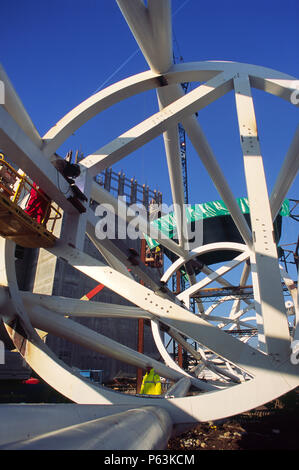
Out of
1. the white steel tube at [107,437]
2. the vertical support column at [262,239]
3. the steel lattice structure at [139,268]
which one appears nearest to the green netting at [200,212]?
the steel lattice structure at [139,268]

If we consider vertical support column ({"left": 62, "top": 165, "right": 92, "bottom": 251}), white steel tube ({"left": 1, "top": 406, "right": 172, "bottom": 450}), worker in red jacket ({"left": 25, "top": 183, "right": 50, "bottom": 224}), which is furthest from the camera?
worker in red jacket ({"left": 25, "top": 183, "right": 50, "bottom": 224})

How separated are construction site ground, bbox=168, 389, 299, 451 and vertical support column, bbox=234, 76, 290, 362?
2852 millimetres

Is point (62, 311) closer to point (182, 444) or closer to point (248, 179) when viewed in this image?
point (182, 444)

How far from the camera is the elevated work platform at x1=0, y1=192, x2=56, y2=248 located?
6703mm

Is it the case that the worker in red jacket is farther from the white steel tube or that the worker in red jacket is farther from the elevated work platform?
the white steel tube

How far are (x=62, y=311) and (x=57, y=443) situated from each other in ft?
23.1

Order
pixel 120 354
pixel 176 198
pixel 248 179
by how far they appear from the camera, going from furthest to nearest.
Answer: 1. pixel 176 198
2. pixel 120 354
3. pixel 248 179

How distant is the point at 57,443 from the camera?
2318 mm

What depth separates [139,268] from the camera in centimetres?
962

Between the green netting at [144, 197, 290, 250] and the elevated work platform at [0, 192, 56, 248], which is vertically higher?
the green netting at [144, 197, 290, 250]

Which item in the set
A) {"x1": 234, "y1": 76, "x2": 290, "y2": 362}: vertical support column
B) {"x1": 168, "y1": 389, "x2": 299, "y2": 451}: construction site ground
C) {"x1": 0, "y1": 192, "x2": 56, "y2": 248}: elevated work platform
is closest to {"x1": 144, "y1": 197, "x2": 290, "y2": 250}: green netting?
{"x1": 168, "y1": 389, "x2": 299, "y2": 451}: construction site ground

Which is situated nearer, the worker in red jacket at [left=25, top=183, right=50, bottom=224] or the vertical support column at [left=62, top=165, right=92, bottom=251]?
the vertical support column at [left=62, top=165, right=92, bottom=251]
